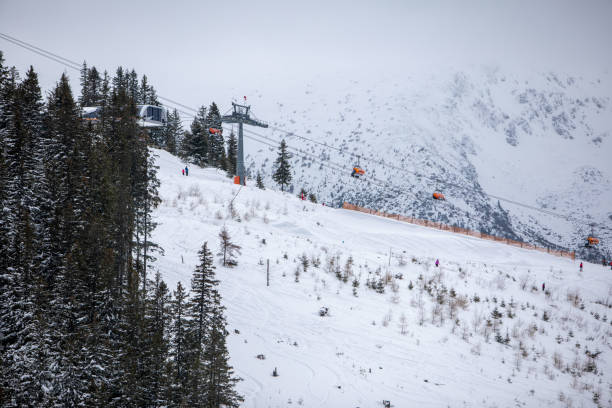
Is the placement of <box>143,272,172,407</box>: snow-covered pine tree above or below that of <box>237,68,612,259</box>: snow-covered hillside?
below

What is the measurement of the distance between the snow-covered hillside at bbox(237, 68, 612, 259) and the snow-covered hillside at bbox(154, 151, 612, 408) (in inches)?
2244

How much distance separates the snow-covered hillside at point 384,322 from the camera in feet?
40.0

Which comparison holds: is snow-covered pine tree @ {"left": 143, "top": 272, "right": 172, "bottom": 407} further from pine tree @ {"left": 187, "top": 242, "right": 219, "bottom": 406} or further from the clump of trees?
pine tree @ {"left": 187, "top": 242, "right": 219, "bottom": 406}

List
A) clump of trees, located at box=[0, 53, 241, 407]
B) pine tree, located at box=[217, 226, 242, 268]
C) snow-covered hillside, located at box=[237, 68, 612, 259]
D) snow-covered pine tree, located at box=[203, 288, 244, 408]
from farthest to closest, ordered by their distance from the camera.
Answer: snow-covered hillside, located at box=[237, 68, 612, 259], pine tree, located at box=[217, 226, 242, 268], clump of trees, located at box=[0, 53, 241, 407], snow-covered pine tree, located at box=[203, 288, 244, 408]

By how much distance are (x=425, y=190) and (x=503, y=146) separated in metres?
58.5

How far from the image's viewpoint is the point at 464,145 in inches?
4633

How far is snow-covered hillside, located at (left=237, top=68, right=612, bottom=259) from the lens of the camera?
95.9 meters

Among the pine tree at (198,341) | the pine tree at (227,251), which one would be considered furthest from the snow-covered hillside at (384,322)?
the pine tree at (198,341)

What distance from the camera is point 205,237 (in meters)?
25.1

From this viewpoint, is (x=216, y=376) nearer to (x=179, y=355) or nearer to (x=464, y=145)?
(x=179, y=355)

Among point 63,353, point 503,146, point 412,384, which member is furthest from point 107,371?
point 503,146

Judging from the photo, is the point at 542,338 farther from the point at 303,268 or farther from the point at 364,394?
the point at 303,268

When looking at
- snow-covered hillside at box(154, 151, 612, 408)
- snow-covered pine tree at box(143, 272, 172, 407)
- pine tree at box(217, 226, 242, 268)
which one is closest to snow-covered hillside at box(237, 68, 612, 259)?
snow-covered hillside at box(154, 151, 612, 408)

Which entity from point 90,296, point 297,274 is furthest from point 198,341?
point 297,274
